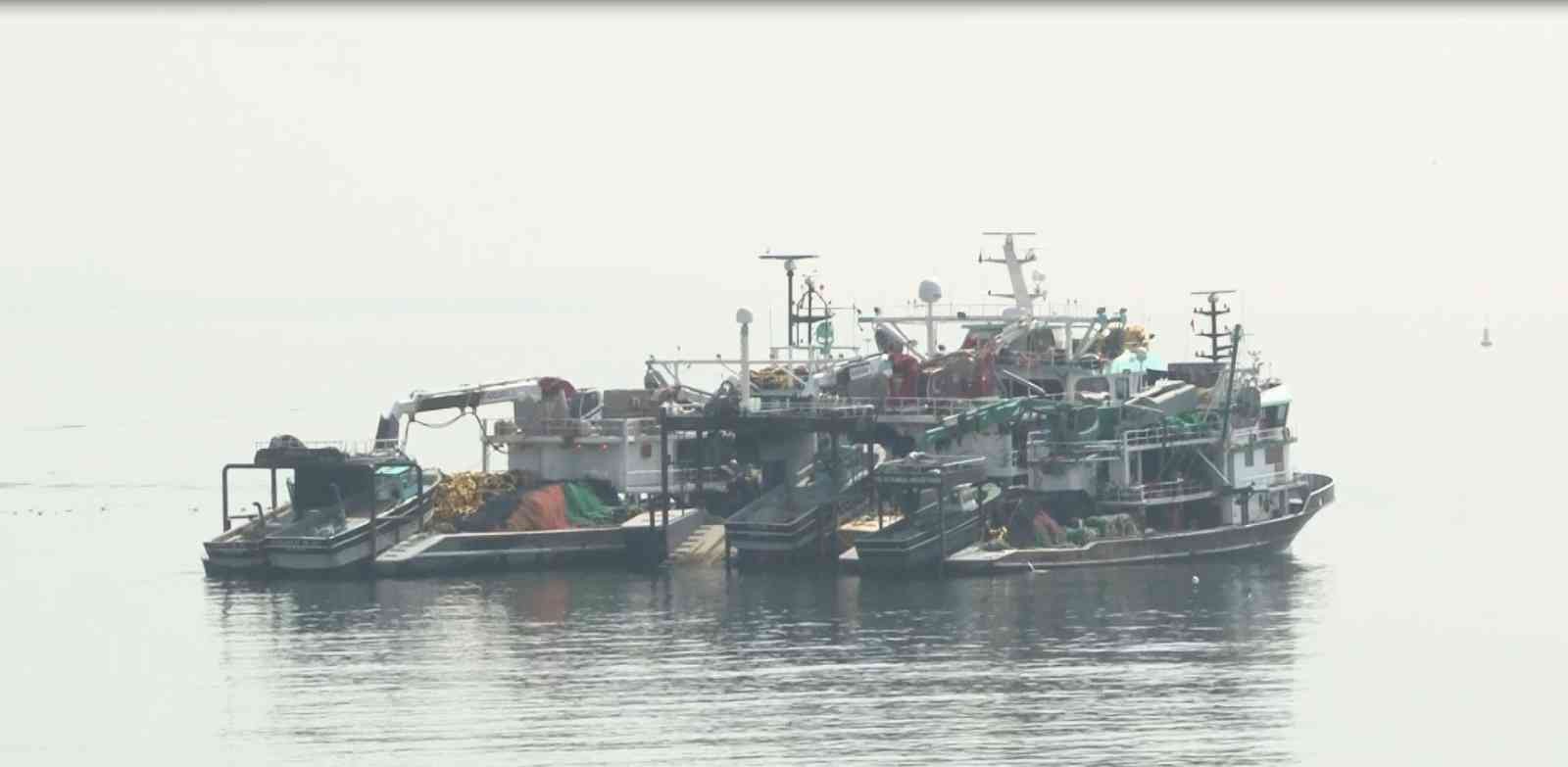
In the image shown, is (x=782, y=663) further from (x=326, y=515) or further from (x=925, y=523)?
(x=326, y=515)

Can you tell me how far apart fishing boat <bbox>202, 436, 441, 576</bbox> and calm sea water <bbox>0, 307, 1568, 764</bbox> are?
1694 millimetres

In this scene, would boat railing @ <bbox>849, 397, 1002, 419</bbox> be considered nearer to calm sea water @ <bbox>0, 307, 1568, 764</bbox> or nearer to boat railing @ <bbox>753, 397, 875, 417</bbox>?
boat railing @ <bbox>753, 397, 875, 417</bbox>

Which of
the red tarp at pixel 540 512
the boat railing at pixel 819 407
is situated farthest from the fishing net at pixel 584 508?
the boat railing at pixel 819 407

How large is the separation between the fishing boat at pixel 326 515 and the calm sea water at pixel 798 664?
66.7 inches

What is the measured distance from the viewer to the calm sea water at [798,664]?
232ft

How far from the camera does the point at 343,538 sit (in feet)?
332

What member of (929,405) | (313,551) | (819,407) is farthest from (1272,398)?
(313,551)

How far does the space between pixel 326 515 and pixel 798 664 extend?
91.5 ft

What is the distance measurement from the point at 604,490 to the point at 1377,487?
5742 centimetres

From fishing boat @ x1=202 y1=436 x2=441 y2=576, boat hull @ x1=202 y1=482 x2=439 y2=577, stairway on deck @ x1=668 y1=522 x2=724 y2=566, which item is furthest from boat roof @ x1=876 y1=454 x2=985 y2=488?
boat hull @ x1=202 y1=482 x2=439 y2=577

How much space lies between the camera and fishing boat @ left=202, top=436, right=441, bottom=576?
101 m

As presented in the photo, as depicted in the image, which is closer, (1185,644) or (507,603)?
(1185,644)

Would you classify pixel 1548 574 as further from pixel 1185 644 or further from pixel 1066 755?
pixel 1066 755

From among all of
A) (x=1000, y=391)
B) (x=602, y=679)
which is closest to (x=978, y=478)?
(x=1000, y=391)
